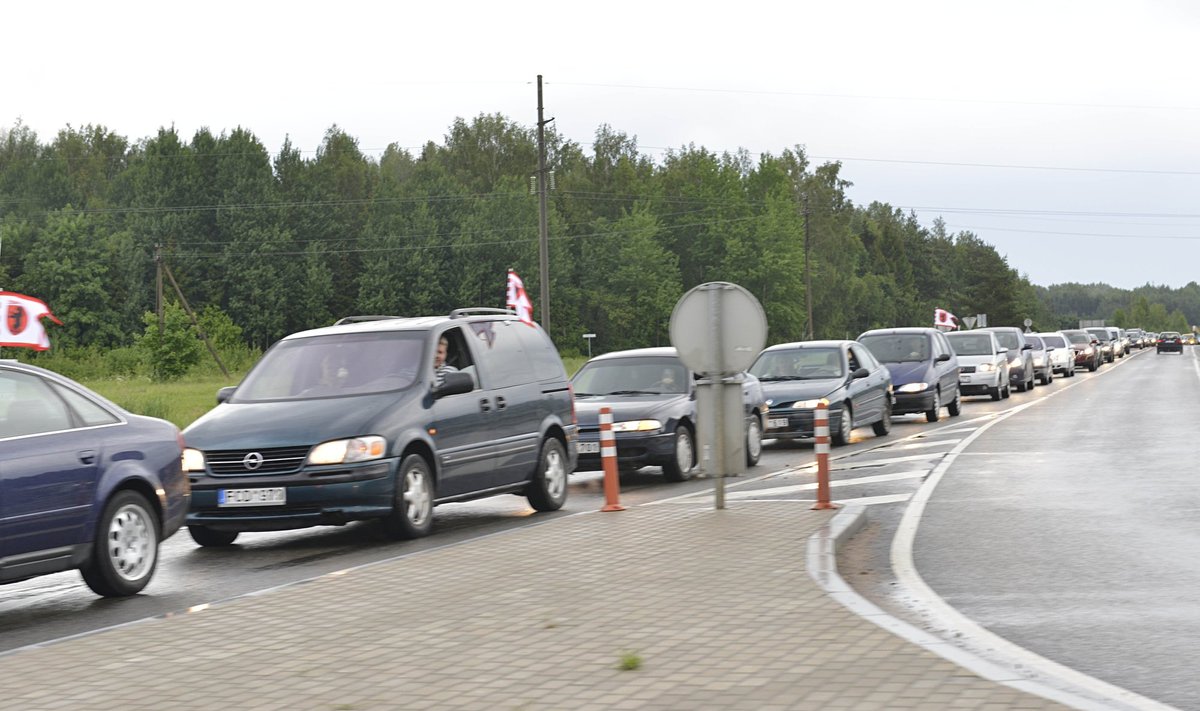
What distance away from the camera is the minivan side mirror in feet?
41.8

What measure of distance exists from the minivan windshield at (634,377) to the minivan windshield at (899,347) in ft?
34.4

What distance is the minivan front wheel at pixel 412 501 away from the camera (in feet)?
39.3

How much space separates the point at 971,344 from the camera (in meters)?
36.2

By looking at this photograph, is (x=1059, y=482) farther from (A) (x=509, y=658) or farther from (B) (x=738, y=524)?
(A) (x=509, y=658)

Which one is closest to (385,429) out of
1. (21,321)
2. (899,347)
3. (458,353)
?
(458,353)

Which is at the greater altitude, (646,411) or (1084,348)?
(646,411)

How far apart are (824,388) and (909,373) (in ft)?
19.0

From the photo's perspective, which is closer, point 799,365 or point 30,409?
point 30,409

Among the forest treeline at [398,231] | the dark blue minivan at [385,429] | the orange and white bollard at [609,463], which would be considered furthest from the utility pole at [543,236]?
the forest treeline at [398,231]

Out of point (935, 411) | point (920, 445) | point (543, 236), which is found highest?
point (543, 236)

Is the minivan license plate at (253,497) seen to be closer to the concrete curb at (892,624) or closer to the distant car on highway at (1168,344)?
the concrete curb at (892,624)

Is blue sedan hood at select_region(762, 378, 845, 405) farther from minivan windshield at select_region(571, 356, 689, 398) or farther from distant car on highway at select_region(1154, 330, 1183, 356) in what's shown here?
distant car on highway at select_region(1154, 330, 1183, 356)

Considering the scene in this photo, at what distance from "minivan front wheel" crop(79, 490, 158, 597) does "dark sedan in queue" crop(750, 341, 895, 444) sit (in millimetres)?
12438

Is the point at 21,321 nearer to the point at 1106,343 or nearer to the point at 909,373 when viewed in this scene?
the point at 909,373
